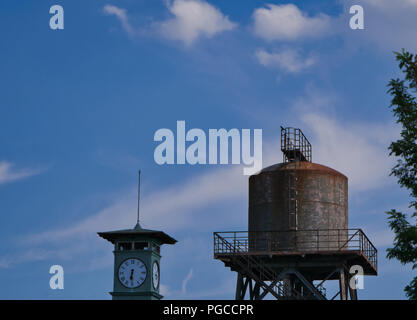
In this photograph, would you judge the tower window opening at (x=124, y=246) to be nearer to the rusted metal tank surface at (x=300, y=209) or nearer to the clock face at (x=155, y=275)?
the clock face at (x=155, y=275)

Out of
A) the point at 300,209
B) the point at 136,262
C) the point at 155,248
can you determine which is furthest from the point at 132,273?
the point at 300,209

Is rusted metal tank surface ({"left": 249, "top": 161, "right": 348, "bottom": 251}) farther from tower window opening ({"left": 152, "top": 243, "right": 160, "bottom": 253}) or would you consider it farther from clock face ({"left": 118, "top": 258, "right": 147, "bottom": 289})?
clock face ({"left": 118, "top": 258, "right": 147, "bottom": 289})

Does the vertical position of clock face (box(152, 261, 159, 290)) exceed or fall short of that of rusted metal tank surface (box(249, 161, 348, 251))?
it falls short

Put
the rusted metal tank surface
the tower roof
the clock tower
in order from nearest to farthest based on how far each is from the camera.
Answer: the clock tower → the tower roof → the rusted metal tank surface

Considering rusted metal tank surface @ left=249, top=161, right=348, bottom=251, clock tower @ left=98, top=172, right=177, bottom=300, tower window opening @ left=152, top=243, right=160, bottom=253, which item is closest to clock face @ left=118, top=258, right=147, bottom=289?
clock tower @ left=98, top=172, right=177, bottom=300

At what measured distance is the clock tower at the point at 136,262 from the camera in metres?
38.7

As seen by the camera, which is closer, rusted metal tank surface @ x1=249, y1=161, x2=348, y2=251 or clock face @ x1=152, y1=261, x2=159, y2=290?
clock face @ x1=152, y1=261, x2=159, y2=290

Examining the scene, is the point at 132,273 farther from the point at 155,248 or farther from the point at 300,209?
the point at 300,209

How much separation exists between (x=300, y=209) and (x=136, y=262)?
468 inches

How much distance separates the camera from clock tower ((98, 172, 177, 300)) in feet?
127

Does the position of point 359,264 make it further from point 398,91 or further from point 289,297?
point 398,91

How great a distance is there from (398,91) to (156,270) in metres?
15.7

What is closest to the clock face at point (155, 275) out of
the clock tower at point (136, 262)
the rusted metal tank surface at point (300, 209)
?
the clock tower at point (136, 262)
